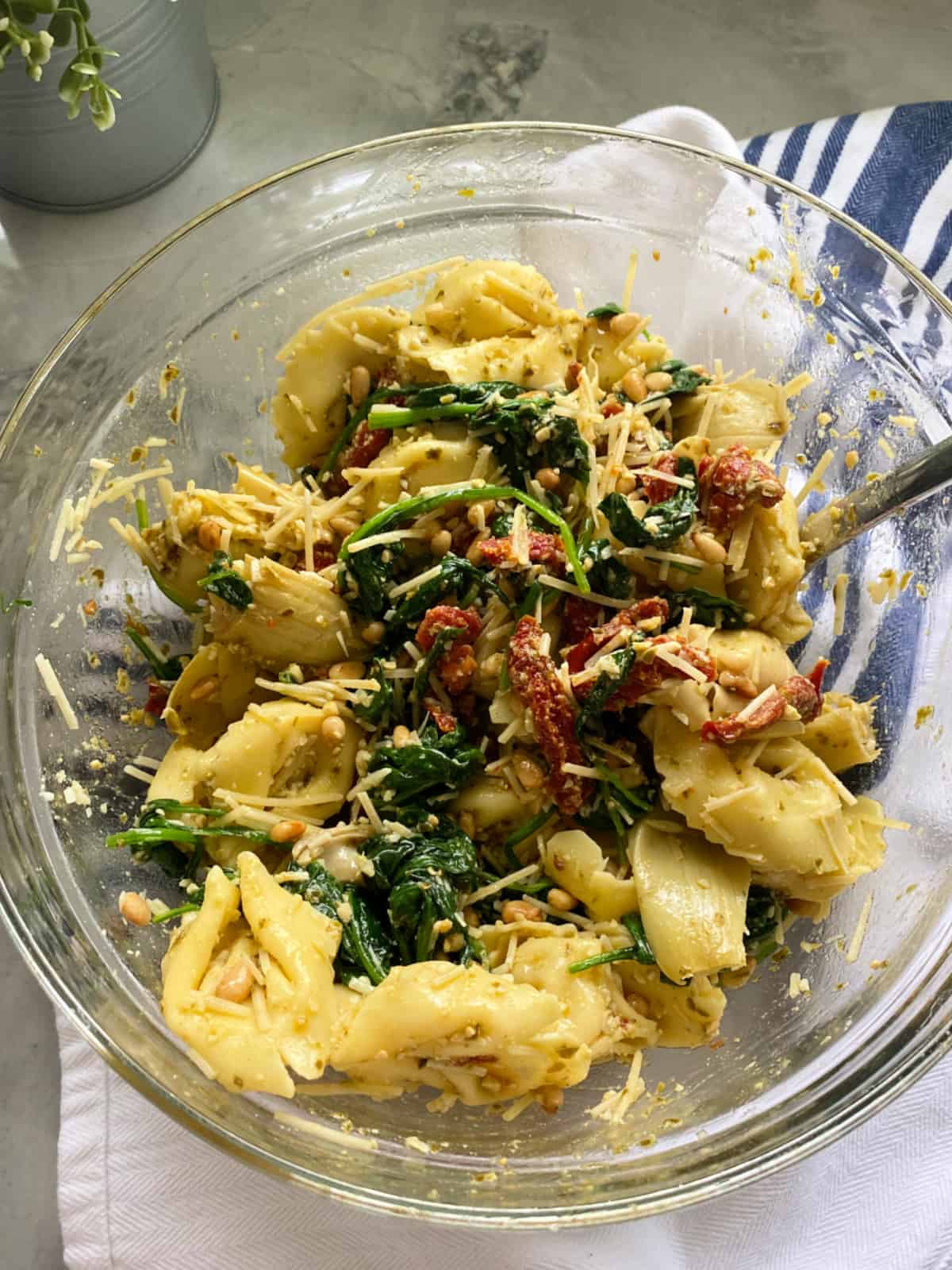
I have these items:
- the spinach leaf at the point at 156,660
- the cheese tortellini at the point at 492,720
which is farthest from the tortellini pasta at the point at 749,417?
the spinach leaf at the point at 156,660

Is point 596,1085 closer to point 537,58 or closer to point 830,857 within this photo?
point 830,857

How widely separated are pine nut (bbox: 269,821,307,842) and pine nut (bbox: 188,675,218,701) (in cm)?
36

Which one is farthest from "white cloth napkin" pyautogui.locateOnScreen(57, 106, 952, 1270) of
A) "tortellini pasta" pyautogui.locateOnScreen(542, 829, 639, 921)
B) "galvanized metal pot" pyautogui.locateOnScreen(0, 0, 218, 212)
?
"galvanized metal pot" pyautogui.locateOnScreen(0, 0, 218, 212)

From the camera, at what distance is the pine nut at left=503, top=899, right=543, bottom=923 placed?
236cm

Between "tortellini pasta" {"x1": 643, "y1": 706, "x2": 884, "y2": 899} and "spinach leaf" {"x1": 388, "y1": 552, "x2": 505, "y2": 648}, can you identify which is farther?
"spinach leaf" {"x1": 388, "y1": 552, "x2": 505, "y2": 648}

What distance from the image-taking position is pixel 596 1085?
8.08ft

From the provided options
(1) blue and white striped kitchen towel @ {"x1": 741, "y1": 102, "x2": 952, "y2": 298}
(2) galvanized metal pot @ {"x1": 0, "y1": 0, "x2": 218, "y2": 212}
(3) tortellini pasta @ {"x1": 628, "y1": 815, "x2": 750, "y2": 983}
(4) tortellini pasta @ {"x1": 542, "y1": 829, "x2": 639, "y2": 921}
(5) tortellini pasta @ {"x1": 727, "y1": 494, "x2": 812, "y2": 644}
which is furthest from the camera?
(1) blue and white striped kitchen towel @ {"x1": 741, "y1": 102, "x2": 952, "y2": 298}

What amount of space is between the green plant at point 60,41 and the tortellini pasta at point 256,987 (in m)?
1.80

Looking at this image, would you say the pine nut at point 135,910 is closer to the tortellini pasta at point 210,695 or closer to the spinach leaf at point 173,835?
the spinach leaf at point 173,835

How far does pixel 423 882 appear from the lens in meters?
2.30

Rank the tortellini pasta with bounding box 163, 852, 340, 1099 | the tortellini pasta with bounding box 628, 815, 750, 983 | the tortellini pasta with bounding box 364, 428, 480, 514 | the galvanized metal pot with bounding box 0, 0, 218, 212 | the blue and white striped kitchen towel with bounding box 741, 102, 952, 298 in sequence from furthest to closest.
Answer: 1. the blue and white striped kitchen towel with bounding box 741, 102, 952, 298
2. the galvanized metal pot with bounding box 0, 0, 218, 212
3. the tortellini pasta with bounding box 364, 428, 480, 514
4. the tortellini pasta with bounding box 628, 815, 750, 983
5. the tortellini pasta with bounding box 163, 852, 340, 1099

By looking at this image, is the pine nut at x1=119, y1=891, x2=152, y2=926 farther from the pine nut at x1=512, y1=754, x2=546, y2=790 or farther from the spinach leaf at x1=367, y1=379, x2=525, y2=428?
the spinach leaf at x1=367, y1=379, x2=525, y2=428

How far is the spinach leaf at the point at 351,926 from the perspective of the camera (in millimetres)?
2293

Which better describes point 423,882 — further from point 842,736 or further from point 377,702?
point 842,736
